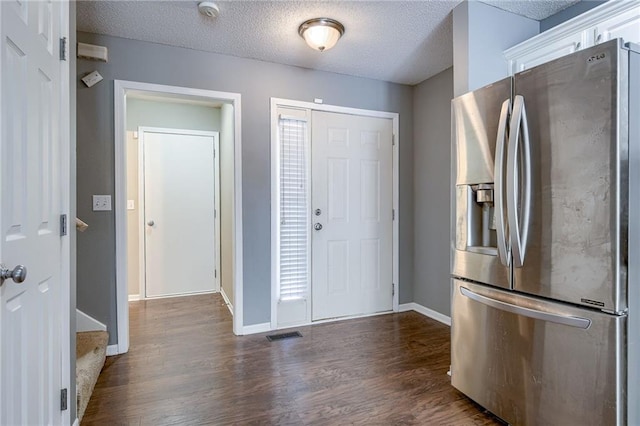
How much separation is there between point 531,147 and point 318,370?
192 centimetres

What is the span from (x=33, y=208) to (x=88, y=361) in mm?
1403

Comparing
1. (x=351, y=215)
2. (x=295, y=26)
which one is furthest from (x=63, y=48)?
(x=351, y=215)

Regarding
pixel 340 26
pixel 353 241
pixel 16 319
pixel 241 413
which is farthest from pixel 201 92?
pixel 241 413

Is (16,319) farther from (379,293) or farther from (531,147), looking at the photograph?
(379,293)

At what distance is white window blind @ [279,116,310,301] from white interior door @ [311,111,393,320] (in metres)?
0.10

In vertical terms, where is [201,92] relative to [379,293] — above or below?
above

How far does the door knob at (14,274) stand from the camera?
1.04 m

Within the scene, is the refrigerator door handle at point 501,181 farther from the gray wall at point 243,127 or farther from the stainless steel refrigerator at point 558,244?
the gray wall at point 243,127

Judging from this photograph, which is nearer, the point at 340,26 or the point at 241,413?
the point at 241,413

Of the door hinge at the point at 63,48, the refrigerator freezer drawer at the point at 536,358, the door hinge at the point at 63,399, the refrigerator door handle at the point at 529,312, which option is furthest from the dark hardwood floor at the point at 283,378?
the door hinge at the point at 63,48

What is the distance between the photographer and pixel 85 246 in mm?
2635

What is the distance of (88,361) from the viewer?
87.0 inches

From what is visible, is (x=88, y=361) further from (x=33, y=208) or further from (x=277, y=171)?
(x=277, y=171)

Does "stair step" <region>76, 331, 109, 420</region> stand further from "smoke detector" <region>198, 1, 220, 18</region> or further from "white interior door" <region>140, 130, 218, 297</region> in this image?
"smoke detector" <region>198, 1, 220, 18</region>
